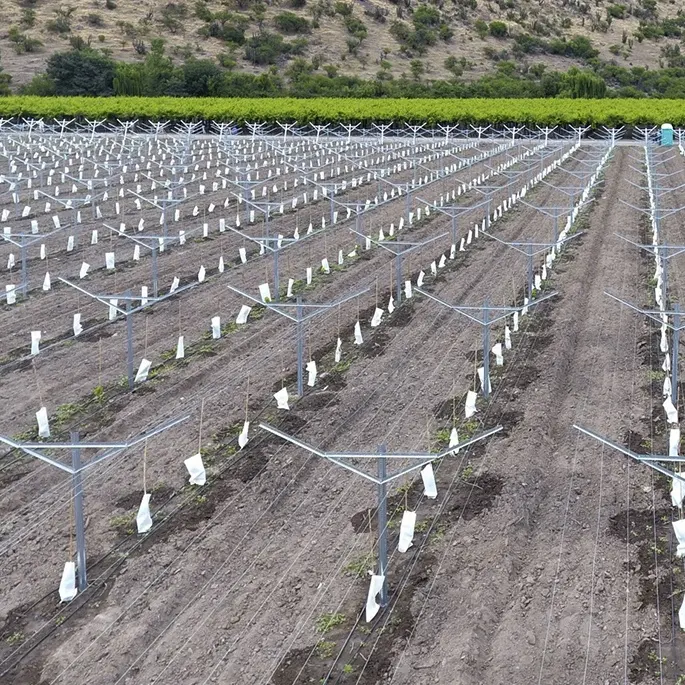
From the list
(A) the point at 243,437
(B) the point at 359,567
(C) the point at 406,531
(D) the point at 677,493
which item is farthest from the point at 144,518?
(D) the point at 677,493

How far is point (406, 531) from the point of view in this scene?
1038cm

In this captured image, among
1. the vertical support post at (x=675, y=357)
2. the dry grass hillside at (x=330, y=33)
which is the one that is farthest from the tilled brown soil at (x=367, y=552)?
the dry grass hillside at (x=330, y=33)

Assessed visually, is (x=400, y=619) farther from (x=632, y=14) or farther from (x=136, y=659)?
(x=632, y=14)

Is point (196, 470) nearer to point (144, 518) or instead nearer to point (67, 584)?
point (144, 518)

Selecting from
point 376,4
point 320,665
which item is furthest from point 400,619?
point 376,4

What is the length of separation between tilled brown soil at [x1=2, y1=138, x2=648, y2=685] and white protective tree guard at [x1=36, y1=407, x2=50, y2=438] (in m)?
1.09

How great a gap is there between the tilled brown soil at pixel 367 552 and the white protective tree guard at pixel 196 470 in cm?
19

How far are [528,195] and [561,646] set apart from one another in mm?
29928

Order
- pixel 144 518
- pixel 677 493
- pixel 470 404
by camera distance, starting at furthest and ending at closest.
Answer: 1. pixel 470 404
2. pixel 144 518
3. pixel 677 493

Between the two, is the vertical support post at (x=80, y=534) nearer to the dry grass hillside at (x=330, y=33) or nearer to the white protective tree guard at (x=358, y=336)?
the white protective tree guard at (x=358, y=336)

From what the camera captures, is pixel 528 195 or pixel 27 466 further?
pixel 528 195

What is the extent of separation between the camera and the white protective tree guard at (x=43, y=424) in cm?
1327

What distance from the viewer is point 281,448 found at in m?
13.3

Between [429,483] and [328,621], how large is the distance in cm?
236
